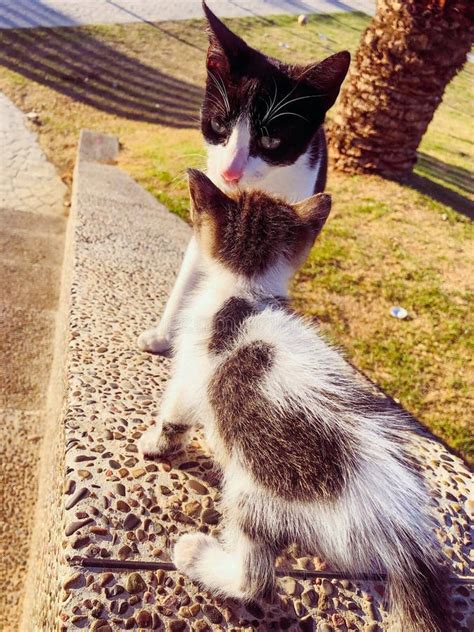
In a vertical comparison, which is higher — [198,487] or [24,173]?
[198,487]

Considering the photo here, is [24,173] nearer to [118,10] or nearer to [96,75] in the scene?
[96,75]

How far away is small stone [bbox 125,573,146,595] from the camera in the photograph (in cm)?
166

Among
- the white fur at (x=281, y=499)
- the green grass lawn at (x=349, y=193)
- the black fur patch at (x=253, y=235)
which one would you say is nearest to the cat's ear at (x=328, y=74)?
the green grass lawn at (x=349, y=193)

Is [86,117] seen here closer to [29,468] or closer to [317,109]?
[317,109]

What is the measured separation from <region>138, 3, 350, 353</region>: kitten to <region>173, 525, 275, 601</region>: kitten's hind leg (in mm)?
1334

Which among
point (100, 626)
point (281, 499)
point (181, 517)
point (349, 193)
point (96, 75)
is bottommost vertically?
point (96, 75)

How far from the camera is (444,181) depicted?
613cm

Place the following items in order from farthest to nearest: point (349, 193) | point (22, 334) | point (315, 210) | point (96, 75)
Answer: point (96, 75) → point (349, 193) → point (22, 334) → point (315, 210)

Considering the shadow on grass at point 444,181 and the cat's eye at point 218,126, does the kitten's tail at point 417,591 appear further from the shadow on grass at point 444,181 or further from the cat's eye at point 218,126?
the shadow on grass at point 444,181

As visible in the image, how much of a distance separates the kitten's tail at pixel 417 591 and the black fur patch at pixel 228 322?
81 centimetres

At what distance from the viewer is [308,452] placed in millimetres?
1529

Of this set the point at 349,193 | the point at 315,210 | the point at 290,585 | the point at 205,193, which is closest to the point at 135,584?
the point at 290,585

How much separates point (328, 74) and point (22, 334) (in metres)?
2.43

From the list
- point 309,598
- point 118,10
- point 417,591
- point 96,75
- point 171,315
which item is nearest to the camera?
point 417,591
